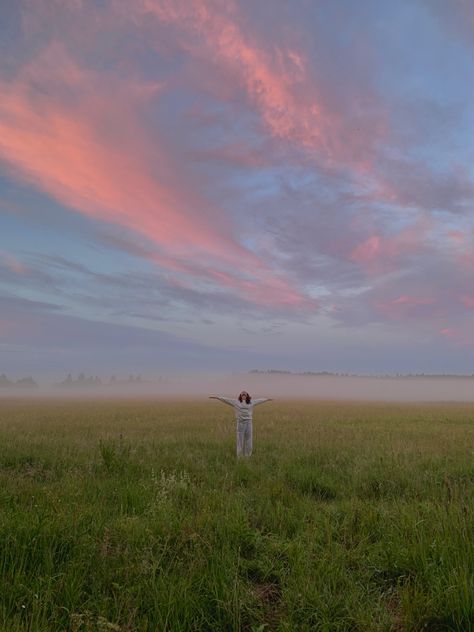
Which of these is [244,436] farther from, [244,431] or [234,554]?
[234,554]

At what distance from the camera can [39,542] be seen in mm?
4934

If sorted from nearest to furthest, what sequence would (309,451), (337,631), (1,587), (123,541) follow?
(337,631)
(1,587)
(123,541)
(309,451)

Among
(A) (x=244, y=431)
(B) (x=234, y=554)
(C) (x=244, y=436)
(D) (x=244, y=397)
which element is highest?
(D) (x=244, y=397)

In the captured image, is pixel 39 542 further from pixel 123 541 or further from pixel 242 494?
pixel 242 494

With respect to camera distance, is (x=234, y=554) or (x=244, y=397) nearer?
(x=234, y=554)

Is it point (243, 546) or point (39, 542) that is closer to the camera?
point (39, 542)

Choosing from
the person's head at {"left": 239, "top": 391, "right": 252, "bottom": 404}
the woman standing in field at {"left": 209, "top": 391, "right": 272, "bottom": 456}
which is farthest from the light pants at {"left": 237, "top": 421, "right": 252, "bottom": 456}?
the person's head at {"left": 239, "top": 391, "right": 252, "bottom": 404}

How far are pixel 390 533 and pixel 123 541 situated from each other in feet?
11.8

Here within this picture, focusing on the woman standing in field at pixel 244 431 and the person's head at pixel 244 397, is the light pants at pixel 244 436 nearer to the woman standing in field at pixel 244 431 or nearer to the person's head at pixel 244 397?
the woman standing in field at pixel 244 431

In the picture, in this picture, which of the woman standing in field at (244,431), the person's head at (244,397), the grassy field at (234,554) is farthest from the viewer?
the person's head at (244,397)

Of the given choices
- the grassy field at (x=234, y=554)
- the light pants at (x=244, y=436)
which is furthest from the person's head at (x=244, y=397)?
the grassy field at (x=234, y=554)

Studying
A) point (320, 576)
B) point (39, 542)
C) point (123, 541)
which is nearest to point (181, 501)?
point (123, 541)

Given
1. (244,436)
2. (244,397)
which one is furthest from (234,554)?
(244,397)

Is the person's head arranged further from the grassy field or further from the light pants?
the grassy field
